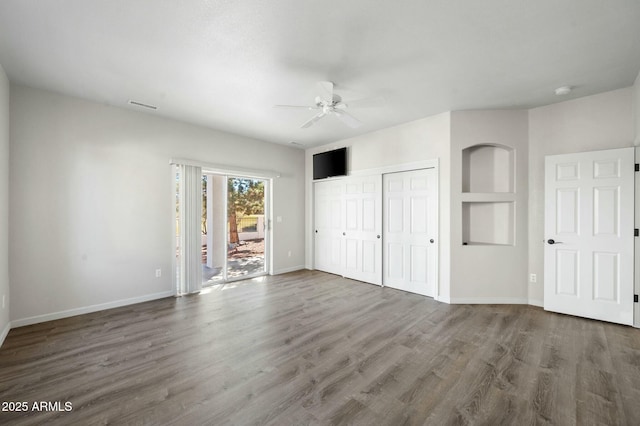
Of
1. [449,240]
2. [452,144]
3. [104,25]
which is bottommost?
[449,240]

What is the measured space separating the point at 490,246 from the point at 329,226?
10.3 feet

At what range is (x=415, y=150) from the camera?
14.5 feet

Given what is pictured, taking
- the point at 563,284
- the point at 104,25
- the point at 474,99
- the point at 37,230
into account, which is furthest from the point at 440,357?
the point at 37,230

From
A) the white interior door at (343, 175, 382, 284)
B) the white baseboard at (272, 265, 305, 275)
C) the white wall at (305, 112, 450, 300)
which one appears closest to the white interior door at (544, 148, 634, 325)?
the white wall at (305, 112, 450, 300)

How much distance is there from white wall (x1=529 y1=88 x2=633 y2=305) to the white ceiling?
0.73ft

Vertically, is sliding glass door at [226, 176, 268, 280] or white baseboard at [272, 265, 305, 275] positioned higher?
sliding glass door at [226, 176, 268, 280]

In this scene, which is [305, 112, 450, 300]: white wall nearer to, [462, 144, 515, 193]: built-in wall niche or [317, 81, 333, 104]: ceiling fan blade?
[462, 144, 515, 193]: built-in wall niche

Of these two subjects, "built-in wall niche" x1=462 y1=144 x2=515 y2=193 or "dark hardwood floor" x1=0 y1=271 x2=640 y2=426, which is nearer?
"dark hardwood floor" x1=0 y1=271 x2=640 y2=426

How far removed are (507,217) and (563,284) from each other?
111 cm

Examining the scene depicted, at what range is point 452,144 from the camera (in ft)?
13.1

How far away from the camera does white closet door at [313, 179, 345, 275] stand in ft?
18.8

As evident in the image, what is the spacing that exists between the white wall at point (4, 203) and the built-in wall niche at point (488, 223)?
19.3 ft

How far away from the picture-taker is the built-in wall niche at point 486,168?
4.14 metres

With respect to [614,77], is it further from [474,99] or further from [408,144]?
[408,144]
